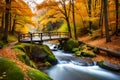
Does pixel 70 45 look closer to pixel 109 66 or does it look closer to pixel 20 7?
pixel 20 7

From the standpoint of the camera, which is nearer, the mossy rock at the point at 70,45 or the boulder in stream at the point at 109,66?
the boulder in stream at the point at 109,66

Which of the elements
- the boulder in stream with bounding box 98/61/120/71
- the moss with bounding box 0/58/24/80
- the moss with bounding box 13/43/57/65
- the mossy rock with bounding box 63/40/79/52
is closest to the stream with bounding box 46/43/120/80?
the boulder in stream with bounding box 98/61/120/71

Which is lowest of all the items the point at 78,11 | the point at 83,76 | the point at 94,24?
the point at 83,76

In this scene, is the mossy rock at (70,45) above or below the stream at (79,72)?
above

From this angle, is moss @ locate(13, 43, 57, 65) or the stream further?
moss @ locate(13, 43, 57, 65)

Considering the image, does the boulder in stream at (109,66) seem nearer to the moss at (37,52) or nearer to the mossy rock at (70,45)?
the moss at (37,52)

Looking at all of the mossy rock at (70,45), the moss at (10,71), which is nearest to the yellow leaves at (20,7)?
the mossy rock at (70,45)

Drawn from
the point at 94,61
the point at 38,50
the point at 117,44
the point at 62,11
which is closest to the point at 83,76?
the point at 94,61

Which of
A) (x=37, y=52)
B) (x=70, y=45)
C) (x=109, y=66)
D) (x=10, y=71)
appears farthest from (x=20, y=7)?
(x=10, y=71)

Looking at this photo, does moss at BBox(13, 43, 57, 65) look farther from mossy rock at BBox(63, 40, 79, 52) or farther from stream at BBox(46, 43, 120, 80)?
mossy rock at BBox(63, 40, 79, 52)

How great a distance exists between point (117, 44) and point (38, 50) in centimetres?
800

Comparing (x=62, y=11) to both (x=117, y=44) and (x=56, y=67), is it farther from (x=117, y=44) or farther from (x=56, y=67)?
(x=56, y=67)

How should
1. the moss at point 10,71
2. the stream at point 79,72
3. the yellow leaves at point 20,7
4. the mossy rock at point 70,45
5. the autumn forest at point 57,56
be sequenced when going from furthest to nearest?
the mossy rock at point 70,45
the yellow leaves at point 20,7
the stream at point 79,72
the autumn forest at point 57,56
the moss at point 10,71

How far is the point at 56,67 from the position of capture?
15.5m
